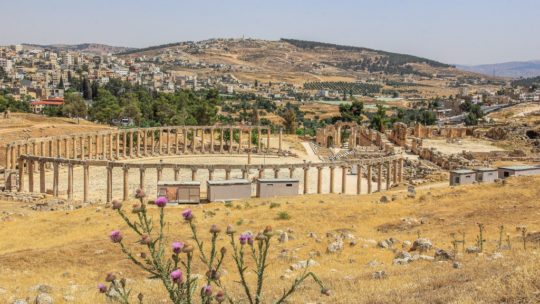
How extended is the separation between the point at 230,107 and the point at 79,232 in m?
117

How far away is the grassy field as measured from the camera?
13898 mm

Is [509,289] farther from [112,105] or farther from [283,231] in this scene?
[112,105]

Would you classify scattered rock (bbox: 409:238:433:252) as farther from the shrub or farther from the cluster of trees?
the cluster of trees

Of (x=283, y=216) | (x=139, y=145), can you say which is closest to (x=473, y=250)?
(x=283, y=216)

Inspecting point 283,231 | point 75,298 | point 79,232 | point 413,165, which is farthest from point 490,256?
point 413,165

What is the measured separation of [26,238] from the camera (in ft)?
94.8

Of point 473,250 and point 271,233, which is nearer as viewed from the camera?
point 271,233

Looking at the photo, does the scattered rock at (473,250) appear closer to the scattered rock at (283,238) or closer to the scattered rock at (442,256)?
the scattered rock at (442,256)

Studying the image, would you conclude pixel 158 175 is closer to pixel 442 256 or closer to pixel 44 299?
pixel 442 256

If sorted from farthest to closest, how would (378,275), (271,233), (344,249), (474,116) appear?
(474,116) → (344,249) → (378,275) → (271,233)

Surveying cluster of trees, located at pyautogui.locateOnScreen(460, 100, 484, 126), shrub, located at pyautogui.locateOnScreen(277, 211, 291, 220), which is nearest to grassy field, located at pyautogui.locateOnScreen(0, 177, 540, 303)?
shrub, located at pyautogui.locateOnScreen(277, 211, 291, 220)

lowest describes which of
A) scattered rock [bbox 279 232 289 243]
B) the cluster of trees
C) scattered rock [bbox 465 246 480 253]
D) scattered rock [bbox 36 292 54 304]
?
scattered rock [bbox 279 232 289 243]

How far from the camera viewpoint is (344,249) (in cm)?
2381

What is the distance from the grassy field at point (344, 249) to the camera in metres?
13.9
